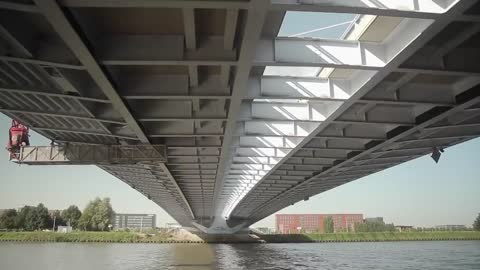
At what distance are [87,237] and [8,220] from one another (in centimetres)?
2106

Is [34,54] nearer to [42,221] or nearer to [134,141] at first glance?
[134,141]

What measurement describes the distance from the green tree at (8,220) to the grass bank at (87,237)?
6.29m

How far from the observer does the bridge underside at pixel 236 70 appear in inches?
400

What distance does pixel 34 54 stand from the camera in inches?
472

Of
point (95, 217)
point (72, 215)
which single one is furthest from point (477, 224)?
point (72, 215)

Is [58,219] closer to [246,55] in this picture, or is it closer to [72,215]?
[72,215]

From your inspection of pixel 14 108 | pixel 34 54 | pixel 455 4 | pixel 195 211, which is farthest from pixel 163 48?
pixel 195 211

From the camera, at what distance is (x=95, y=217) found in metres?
146

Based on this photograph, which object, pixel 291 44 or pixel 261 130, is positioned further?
pixel 261 130

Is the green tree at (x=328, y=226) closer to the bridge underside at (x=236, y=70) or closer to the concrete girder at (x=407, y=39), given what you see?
the bridge underside at (x=236, y=70)

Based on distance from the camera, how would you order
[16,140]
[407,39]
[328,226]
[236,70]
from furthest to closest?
[328,226] → [16,140] → [236,70] → [407,39]

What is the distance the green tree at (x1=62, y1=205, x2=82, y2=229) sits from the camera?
144750mm

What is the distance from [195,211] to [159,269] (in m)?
44.3

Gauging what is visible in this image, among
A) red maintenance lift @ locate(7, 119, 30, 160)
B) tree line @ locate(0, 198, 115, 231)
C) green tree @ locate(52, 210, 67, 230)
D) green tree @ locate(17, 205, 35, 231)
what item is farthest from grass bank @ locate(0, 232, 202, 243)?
red maintenance lift @ locate(7, 119, 30, 160)
